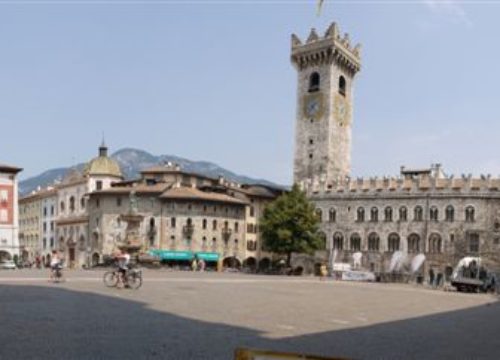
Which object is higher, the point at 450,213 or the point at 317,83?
the point at 317,83

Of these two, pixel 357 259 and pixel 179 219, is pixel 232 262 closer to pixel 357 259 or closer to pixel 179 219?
pixel 179 219

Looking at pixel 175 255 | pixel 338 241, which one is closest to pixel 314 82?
pixel 338 241

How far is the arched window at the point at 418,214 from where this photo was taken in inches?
2913

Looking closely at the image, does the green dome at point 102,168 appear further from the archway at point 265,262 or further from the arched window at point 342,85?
the arched window at point 342,85

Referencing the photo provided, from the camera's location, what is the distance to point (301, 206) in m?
71.1

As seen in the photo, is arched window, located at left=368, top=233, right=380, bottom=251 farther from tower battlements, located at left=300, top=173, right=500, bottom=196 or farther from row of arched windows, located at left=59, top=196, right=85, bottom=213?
row of arched windows, located at left=59, top=196, right=85, bottom=213

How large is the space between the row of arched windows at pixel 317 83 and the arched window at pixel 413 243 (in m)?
26.4

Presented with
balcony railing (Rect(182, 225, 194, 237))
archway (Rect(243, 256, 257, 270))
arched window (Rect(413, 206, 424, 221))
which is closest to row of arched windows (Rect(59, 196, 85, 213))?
balcony railing (Rect(182, 225, 194, 237))

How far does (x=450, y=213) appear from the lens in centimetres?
7206

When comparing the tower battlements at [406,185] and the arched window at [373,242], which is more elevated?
the tower battlements at [406,185]

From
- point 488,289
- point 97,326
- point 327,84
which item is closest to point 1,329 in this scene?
point 97,326

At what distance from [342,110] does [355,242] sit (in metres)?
22.0

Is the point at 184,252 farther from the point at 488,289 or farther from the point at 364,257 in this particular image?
the point at 488,289

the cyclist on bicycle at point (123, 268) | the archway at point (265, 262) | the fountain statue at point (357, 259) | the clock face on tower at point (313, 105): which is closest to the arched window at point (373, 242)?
the fountain statue at point (357, 259)
